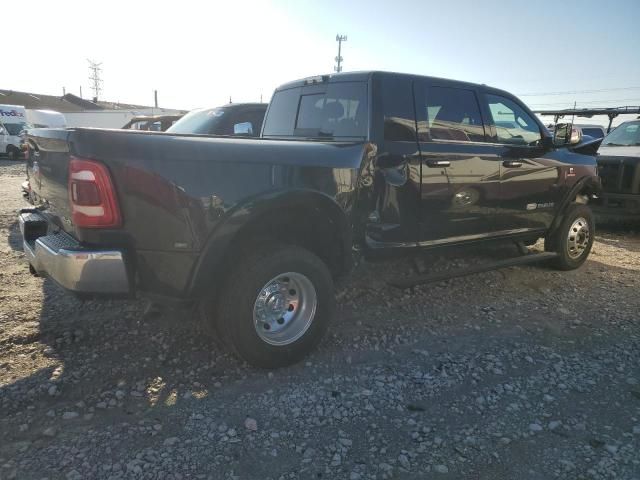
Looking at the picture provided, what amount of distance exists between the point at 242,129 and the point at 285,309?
4013mm

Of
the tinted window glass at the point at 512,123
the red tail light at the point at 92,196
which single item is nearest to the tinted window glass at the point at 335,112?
the tinted window glass at the point at 512,123

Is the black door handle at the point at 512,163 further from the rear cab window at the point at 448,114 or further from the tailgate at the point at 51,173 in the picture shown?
the tailgate at the point at 51,173

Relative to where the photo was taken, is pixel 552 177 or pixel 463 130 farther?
pixel 552 177

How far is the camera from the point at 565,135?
16.3 feet

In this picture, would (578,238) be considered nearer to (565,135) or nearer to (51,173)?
(565,135)

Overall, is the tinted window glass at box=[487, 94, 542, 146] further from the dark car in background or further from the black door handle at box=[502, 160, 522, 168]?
the dark car in background

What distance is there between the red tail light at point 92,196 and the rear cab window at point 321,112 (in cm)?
191

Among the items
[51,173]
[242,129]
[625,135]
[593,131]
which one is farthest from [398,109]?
[593,131]

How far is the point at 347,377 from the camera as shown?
127 inches

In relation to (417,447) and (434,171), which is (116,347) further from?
(434,171)

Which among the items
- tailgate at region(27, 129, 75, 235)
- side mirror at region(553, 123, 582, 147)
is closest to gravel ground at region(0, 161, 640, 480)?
tailgate at region(27, 129, 75, 235)

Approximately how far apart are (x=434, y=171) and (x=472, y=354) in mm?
1472

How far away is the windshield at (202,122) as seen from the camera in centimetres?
671

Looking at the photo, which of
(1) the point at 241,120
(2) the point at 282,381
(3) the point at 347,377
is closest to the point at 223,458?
(2) the point at 282,381
